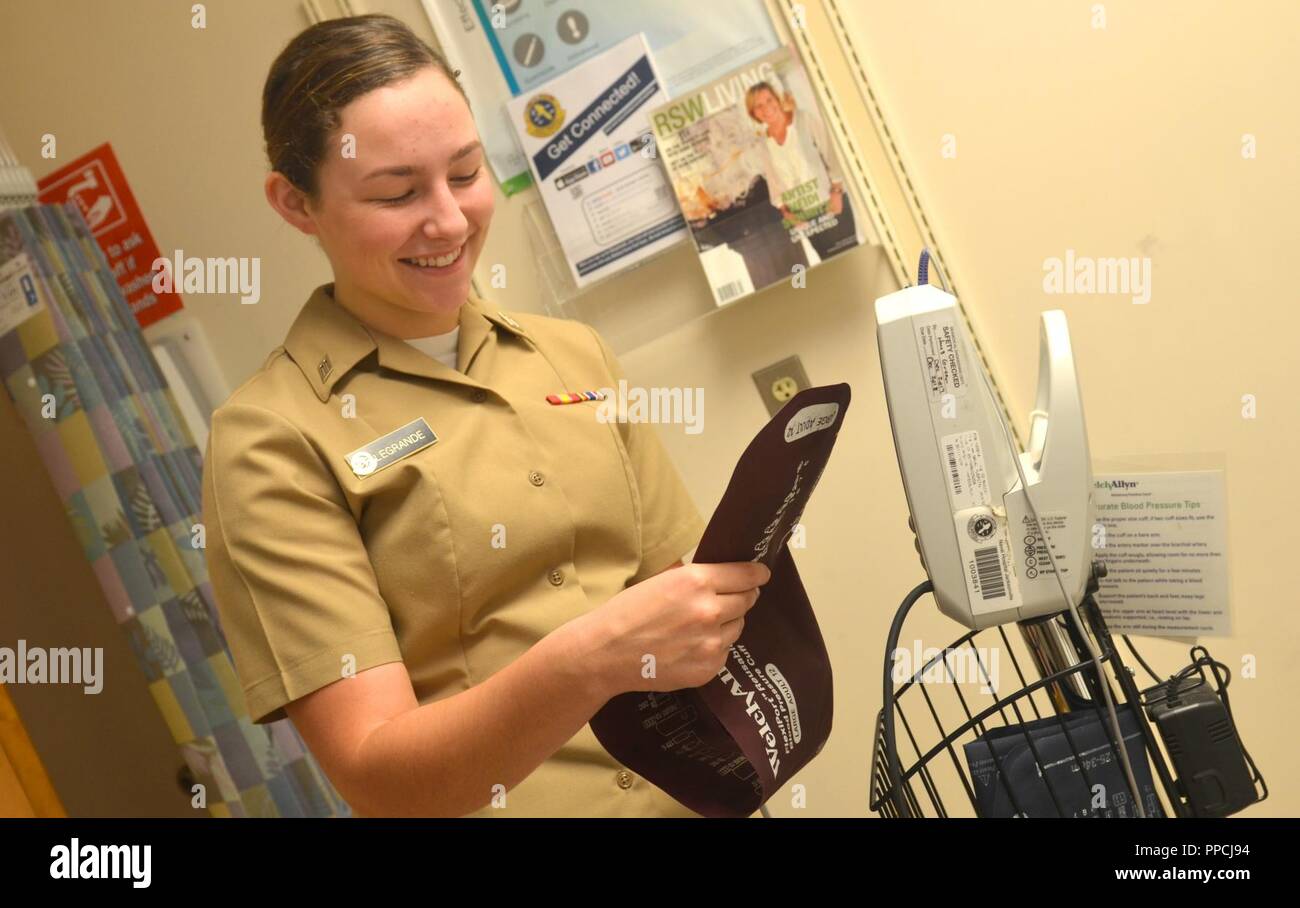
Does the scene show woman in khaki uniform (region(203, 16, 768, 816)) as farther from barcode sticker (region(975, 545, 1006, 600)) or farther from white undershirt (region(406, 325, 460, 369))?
barcode sticker (region(975, 545, 1006, 600))

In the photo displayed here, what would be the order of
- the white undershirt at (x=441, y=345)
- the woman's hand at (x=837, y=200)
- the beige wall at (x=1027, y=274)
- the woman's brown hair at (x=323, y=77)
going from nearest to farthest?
1. the woman's brown hair at (x=323, y=77)
2. the white undershirt at (x=441, y=345)
3. the beige wall at (x=1027, y=274)
4. the woman's hand at (x=837, y=200)

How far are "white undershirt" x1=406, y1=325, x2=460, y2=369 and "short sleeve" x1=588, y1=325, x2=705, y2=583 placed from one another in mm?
200

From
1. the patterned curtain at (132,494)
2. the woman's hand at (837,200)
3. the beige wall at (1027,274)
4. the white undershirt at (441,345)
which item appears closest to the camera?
the white undershirt at (441,345)

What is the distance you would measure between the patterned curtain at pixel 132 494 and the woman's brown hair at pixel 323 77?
972mm

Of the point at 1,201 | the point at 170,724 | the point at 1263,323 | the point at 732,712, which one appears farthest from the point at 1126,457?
the point at 1,201

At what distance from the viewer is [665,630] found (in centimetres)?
90

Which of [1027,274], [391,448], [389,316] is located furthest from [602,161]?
[391,448]

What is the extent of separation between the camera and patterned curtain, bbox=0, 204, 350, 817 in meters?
1.99

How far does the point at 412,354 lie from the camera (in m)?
1.21

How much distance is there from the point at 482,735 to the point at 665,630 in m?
0.19

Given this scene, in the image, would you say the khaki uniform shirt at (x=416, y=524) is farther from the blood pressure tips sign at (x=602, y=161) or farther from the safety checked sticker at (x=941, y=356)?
the blood pressure tips sign at (x=602, y=161)

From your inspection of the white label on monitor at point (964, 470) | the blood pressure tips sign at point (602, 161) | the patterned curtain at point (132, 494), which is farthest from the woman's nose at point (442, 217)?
the patterned curtain at point (132, 494)

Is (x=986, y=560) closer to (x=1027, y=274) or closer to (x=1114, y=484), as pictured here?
(x=1114, y=484)

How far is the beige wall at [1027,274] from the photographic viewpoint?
168 cm
